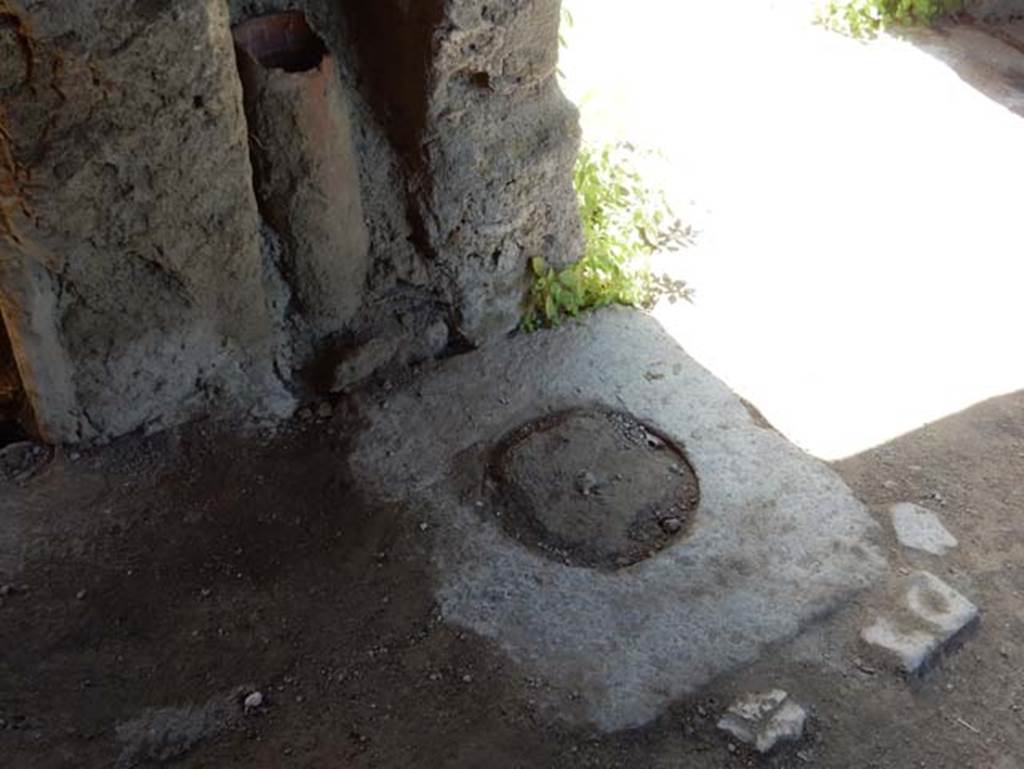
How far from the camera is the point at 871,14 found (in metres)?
6.10

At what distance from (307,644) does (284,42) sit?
165 centimetres

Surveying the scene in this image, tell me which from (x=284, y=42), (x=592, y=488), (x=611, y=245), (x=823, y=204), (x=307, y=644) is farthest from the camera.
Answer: (x=823, y=204)

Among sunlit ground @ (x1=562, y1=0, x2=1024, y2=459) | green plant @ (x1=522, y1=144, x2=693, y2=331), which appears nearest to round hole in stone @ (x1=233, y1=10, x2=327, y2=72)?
green plant @ (x1=522, y1=144, x2=693, y2=331)

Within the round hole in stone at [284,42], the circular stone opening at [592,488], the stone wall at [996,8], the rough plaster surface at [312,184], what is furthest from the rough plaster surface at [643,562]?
Answer: the stone wall at [996,8]

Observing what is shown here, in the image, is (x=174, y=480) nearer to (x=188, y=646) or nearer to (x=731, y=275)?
(x=188, y=646)

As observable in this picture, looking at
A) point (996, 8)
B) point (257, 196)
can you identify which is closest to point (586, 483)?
point (257, 196)

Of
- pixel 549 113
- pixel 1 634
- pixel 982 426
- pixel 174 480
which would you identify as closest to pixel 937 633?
pixel 982 426

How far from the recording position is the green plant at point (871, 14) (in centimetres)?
608

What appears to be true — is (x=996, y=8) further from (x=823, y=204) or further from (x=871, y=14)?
(x=823, y=204)

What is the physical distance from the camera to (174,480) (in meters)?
3.38

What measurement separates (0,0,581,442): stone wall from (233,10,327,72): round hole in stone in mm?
46

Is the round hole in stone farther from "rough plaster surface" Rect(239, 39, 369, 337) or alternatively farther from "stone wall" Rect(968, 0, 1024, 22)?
"stone wall" Rect(968, 0, 1024, 22)

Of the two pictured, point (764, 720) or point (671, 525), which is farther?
point (671, 525)

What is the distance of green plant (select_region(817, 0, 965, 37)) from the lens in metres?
6.08
